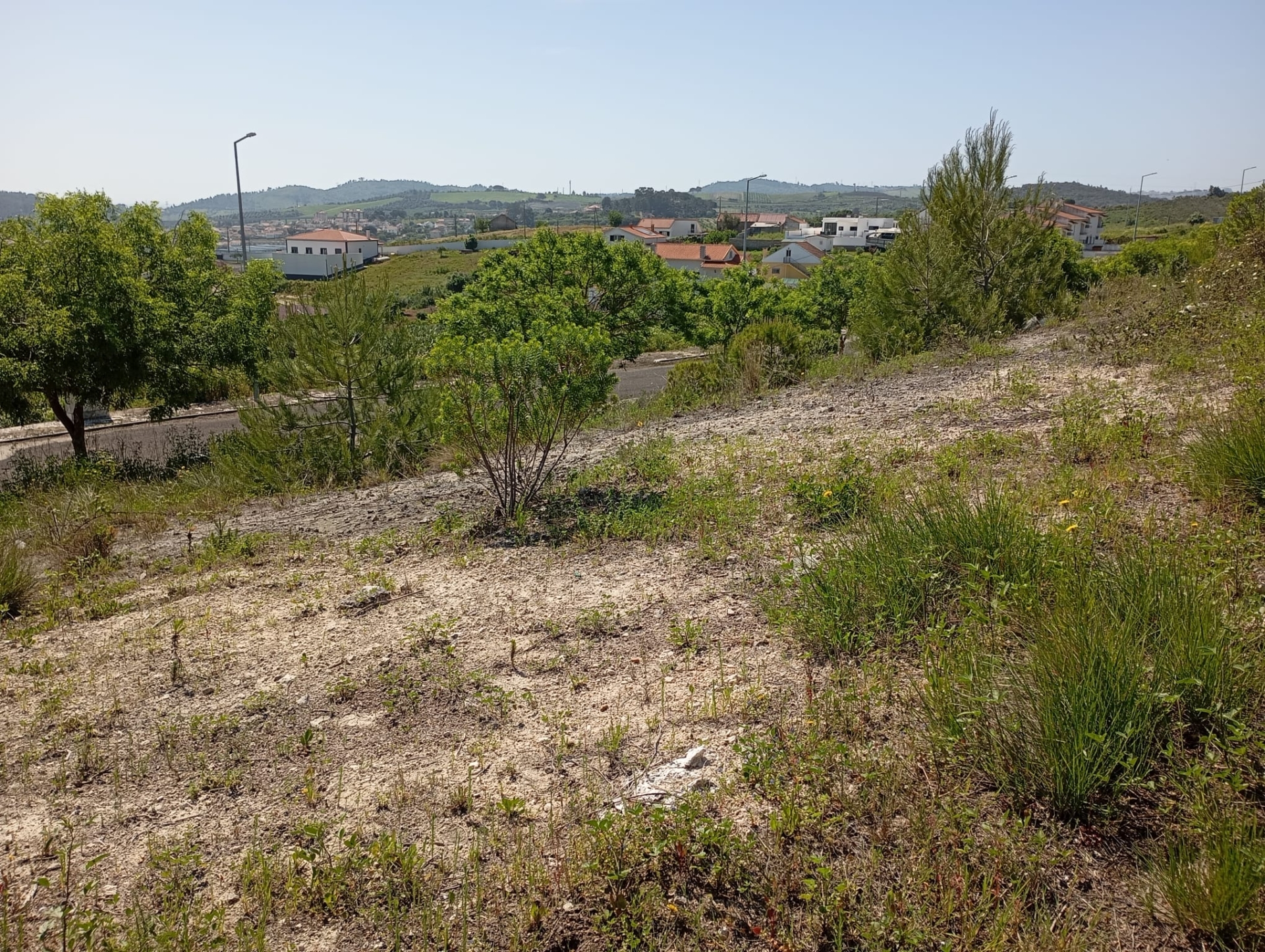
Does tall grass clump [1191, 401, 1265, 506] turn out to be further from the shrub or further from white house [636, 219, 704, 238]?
white house [636, 219, 704, 238]

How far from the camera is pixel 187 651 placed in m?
4.98

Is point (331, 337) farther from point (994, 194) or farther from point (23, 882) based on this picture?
point (994, 194)

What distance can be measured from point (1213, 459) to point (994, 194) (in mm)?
13423

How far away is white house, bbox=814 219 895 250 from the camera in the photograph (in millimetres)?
109938

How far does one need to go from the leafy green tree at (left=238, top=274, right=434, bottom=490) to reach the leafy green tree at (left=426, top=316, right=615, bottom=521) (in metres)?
4.25

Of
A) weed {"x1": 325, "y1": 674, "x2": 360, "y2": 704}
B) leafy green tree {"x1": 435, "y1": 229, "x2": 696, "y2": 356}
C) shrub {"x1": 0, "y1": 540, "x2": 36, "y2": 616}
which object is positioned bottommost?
shrub {"x1": 0, "y1": 540, "x2": 36, "y2": 616}

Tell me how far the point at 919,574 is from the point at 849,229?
124 meters

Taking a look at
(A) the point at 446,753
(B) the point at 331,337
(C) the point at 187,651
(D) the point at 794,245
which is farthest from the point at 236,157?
(D) the point at 794,245

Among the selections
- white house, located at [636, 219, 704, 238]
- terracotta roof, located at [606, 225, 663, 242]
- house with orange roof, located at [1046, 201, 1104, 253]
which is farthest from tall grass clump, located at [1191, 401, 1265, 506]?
white house, located at [636, 219, 704, 238]

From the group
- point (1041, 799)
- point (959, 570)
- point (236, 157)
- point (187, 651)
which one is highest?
point (236, 157)

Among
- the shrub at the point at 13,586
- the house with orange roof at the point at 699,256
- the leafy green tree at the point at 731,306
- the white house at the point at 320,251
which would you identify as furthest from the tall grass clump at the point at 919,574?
the white house at the point at 320,251

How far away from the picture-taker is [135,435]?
20.2 meters

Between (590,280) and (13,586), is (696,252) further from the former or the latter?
(13,586)

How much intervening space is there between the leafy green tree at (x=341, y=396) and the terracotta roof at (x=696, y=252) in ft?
219
